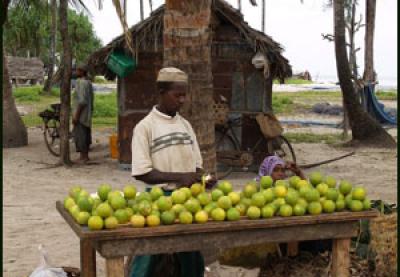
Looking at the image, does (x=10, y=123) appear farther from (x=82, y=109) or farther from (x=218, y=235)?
(x=218, y=235)

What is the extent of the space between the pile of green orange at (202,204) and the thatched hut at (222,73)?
7123 millimetres

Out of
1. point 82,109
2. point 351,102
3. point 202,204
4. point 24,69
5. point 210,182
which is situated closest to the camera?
point 202,204

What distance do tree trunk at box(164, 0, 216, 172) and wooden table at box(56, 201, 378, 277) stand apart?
193cm

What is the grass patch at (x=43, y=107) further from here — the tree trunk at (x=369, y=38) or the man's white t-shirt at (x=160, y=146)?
the man's white t-shirt at (x=160, y=146)

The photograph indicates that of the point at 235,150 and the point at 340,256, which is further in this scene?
the point at 235,150

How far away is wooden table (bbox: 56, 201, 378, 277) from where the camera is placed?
11.6 ft

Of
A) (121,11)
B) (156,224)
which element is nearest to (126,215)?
(156,224)

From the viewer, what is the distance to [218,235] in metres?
3.75

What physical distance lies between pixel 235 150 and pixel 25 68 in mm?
35149

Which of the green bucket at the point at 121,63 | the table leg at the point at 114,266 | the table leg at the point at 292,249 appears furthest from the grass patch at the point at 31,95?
the table leg at the point at 114,266

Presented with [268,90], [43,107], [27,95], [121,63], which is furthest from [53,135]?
[27,95]

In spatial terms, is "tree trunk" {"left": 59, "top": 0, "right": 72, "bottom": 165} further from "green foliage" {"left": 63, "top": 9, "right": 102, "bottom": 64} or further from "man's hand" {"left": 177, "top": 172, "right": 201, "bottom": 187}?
"green foliage" {"left": 63, "top": 9, "right": 102, "bottom": 64}

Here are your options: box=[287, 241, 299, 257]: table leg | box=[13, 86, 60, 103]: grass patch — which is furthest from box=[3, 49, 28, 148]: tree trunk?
box=[13, 86, 60, 103]: grass patch

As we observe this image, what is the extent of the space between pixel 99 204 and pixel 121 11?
1624 mm
